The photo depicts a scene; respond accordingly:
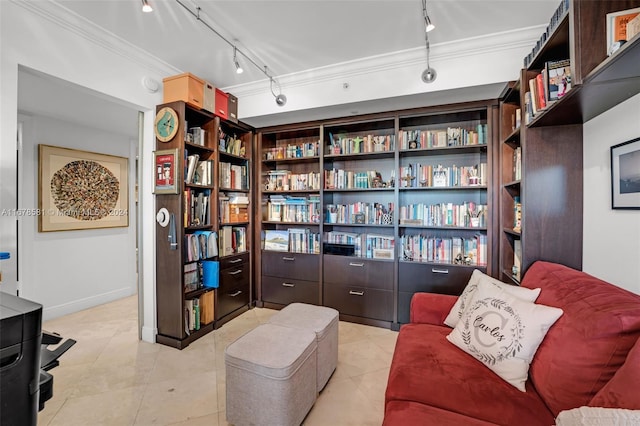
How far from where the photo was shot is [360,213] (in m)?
3.13

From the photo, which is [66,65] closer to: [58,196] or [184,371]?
[58,196]

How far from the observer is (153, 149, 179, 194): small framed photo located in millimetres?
2459

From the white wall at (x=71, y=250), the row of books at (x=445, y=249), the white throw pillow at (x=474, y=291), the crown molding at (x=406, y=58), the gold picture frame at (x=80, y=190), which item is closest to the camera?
the white throw pillow at (x=474, y=291)

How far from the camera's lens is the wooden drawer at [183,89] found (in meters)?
2.51

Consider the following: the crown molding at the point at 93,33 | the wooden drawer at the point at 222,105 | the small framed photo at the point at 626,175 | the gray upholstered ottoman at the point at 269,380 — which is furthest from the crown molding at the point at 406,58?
the gray upholstered ottoman at the point at 269,380

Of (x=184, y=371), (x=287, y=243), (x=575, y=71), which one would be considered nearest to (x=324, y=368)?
(x=184, y=371)

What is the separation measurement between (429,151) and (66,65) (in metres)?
2.98

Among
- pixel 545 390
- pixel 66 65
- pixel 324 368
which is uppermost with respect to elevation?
pixel 66 65

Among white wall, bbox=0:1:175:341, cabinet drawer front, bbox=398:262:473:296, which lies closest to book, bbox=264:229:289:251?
white wall, bbox=0:1:175:341

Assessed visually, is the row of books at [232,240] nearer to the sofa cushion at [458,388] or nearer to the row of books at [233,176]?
the row of books at [233,176]

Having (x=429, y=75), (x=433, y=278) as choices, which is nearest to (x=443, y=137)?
(x=429, y=75)

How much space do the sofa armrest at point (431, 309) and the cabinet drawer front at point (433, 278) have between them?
0.81m

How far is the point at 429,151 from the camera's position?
2.83 metres

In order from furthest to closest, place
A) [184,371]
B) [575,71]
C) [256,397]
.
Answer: [184,371] < [256,397] < [575,71]
